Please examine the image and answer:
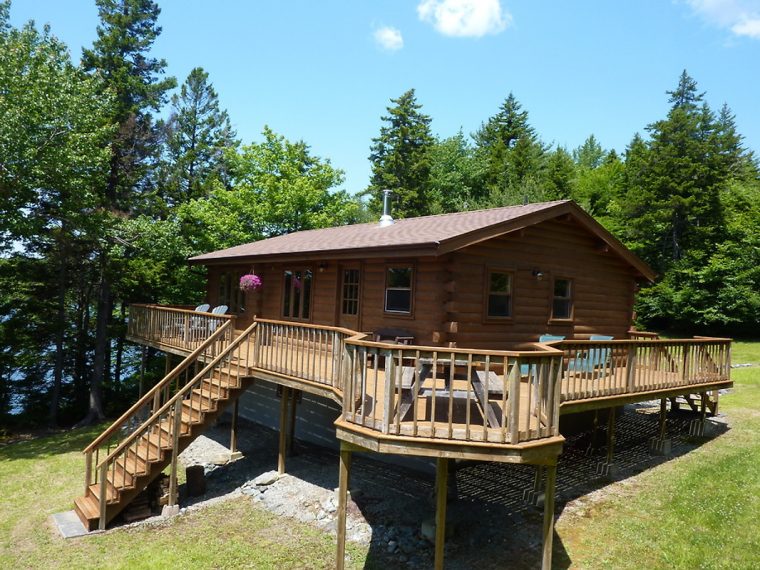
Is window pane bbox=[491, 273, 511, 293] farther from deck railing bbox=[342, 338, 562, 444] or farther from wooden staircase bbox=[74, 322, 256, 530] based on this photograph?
wooden staircase bbox=[74, 322, 256, 530]

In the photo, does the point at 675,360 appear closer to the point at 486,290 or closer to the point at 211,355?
the point at 486,290

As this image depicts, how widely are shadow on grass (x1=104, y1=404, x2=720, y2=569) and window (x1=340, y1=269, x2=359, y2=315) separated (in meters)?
3.46

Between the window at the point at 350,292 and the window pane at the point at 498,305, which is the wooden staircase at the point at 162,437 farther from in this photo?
the window pane at the point at 498,305

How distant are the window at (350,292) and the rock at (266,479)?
3.98 meters

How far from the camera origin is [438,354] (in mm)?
5988

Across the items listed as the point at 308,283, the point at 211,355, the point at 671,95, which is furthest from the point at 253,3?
the point at 671,95

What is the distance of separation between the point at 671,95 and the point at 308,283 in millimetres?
45110

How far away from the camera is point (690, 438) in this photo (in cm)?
1209

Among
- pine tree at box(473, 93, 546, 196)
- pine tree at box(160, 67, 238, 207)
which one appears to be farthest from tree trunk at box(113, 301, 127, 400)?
pine tree at box(473, 93, 546, 196)

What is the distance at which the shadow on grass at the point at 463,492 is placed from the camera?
296 inches

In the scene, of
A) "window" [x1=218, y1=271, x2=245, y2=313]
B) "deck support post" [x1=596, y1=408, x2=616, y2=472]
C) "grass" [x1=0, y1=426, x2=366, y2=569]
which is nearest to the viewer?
"grass" [x1=0, y1=426, x2=366, y2=569]

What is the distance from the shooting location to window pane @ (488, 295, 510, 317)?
10508 millimetres

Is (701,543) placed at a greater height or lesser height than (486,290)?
lesser

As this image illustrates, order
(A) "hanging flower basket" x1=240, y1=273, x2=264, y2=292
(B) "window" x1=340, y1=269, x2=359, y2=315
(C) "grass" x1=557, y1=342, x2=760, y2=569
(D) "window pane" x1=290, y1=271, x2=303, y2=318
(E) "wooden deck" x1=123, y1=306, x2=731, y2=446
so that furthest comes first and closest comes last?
(A) "hanging flower basket" x1=240, y1=273, x2=264, y2=292 < (D) "window pane" x1=290, y1=271, x2=303, y2=318 < (B) "window" x1=340, y1=269, x2=359, y2=315 < (C) "grass" x1=557, y1=342, x2=760, y2=569 < (E) "wooden deck" x1=123, y1=306, x2=731, y2=446
